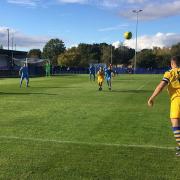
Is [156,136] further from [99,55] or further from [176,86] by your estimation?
[99,55]

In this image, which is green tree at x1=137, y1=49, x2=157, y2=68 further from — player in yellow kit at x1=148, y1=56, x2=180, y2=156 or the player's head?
player in yellow kit at x1=148, y1=56, x2=180, y2=156

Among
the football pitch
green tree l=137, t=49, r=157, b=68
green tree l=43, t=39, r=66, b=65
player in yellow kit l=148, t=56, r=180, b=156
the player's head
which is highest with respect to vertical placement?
green tree l=43, t=39, r=66, b=65

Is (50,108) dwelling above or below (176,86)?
below

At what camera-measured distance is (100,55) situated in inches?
5935

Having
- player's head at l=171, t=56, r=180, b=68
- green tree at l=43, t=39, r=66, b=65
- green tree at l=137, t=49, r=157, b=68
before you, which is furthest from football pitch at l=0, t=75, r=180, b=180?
green tree at l=43, t=39, r=66, b=65

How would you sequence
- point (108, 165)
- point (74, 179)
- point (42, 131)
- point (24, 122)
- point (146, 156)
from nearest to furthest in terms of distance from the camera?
point (74, 179), point (108, 165), point (146, 156), point (42, 131), point (24, 122)

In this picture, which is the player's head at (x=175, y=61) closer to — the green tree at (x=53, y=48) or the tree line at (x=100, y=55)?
the tree line at (x=100, y=55)

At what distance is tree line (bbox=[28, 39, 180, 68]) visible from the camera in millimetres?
127562

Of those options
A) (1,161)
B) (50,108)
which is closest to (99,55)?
(50,108)

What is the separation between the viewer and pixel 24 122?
1271cm

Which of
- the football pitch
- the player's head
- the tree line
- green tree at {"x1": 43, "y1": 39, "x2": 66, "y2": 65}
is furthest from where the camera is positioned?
green tree at {"x1": 43, "y1": 39, "x2": 66, "y2": 65}

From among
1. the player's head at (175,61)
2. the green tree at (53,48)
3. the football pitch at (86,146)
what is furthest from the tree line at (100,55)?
the player's head at (175,61)

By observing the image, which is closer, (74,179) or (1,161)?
(74,179)

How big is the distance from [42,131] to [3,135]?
3.74 ft
